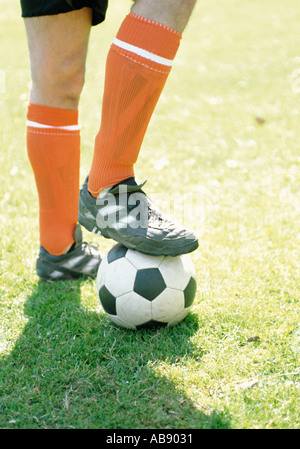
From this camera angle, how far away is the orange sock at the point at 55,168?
2447 millimetres

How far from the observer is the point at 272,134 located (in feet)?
15.7

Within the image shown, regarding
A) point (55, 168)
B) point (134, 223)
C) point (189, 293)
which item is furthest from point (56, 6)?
point (189, 293)

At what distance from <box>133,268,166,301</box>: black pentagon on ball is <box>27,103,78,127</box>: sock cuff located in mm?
845

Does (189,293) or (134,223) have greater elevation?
(134,223)

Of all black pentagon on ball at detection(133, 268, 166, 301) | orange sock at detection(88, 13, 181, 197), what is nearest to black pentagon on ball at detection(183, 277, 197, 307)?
black pentagon on ball at detection(133, 268, 166, 301)

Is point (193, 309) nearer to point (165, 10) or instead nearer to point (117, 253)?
point (117, 253)

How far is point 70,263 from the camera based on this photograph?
2.66m

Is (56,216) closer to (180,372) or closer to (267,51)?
(180,372)

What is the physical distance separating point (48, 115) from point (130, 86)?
587 millimetres

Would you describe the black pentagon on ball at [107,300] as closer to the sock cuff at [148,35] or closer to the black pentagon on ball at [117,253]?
the black pentagon on ball at [117,253]

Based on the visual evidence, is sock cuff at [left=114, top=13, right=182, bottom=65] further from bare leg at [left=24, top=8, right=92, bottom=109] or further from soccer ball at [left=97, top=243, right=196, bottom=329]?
soccer ball at [left=97, top=243, right=196, bottom=329]

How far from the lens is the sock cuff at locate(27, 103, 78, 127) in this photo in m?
2.43

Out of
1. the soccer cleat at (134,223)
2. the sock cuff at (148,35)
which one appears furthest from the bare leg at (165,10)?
the soccer cleat at (134,223)
